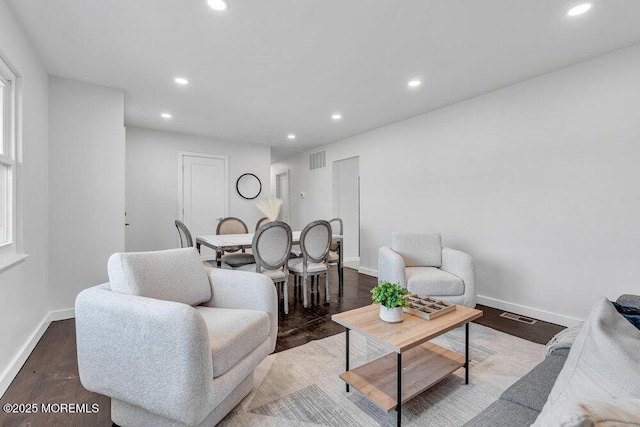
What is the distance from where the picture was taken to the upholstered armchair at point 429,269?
280 cm

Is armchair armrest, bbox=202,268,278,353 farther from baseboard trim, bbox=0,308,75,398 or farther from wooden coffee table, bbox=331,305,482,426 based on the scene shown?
baseboard trim, bbox=0,308,75,398

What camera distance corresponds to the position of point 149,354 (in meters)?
1.27

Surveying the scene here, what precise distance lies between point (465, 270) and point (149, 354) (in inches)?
106

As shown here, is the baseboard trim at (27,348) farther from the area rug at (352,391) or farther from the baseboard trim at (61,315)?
the area rug at (352,391)

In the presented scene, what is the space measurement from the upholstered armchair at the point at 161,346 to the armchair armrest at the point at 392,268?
1420mm

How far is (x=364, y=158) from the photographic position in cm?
518

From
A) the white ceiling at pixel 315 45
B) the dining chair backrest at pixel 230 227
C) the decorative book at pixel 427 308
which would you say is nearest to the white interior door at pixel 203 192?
the dining chair backrest at pixel 230 227

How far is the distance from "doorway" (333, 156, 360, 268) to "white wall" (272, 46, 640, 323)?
1.70 metres

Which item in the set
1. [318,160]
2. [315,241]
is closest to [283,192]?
[318,160]

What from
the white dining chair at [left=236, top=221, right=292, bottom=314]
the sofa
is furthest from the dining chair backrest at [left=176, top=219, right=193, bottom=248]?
the sofa

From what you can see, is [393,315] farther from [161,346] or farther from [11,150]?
[11,150]

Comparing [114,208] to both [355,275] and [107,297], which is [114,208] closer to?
[107,297]

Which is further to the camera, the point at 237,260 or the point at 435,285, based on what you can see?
the point at 237,260

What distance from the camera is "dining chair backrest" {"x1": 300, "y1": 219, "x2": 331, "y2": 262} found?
133 inches
